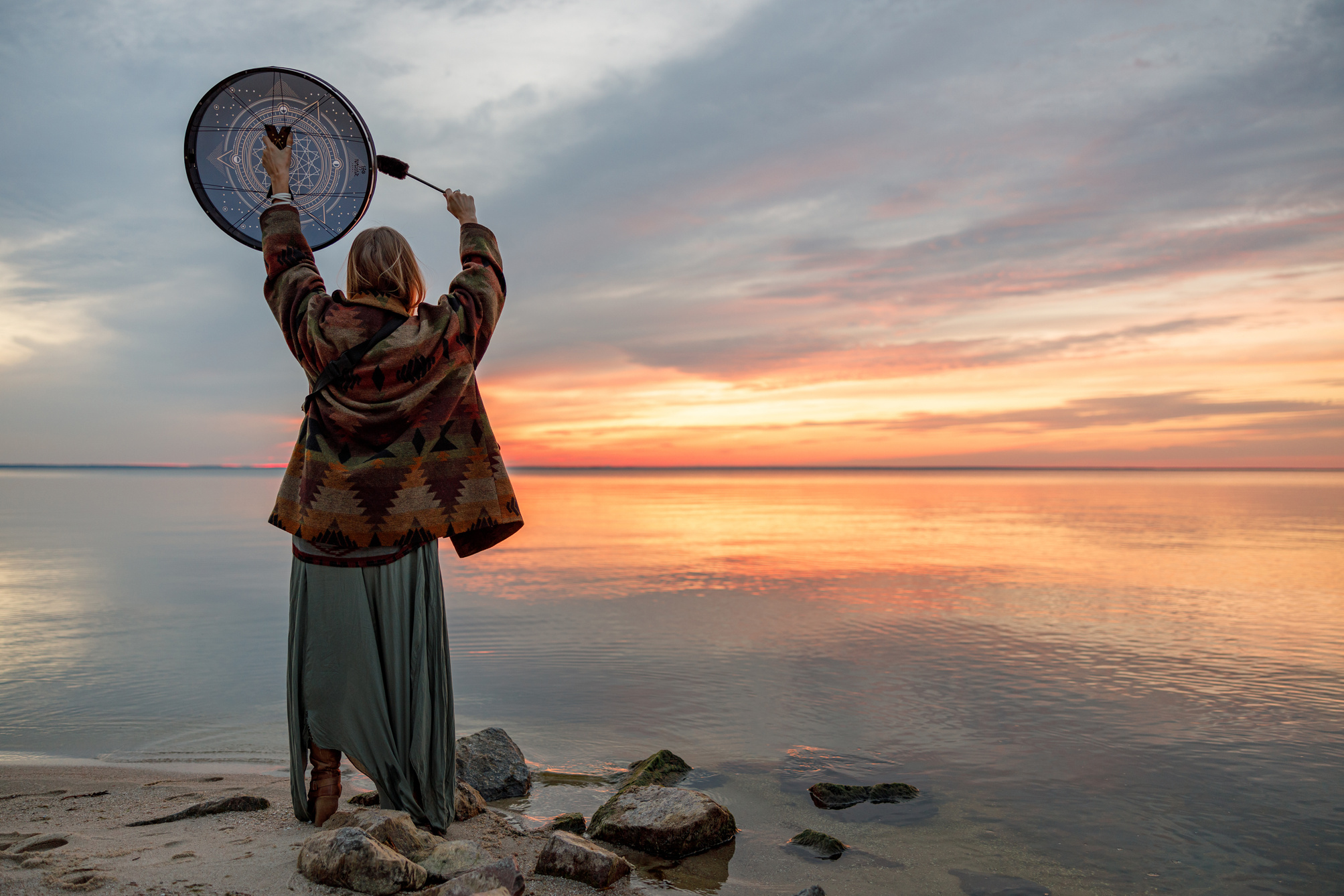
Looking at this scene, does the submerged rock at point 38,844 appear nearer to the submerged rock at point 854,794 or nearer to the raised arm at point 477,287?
the raised arm at point 477,287

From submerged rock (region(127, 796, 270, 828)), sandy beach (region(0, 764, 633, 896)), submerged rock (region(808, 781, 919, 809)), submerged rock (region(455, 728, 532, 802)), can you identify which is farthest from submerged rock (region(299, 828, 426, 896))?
submerged rock (region(808, 781, 919, 809))

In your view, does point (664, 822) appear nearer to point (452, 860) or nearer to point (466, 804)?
point (466, 804)

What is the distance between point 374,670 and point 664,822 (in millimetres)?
1796

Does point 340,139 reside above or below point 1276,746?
above

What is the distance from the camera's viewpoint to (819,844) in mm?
4355

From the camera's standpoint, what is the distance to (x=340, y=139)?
3688 mm

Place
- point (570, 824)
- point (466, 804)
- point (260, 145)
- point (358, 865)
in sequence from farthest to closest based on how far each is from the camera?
point (570, 824)
point (466, 804)
point (260, 145)
point (358, 865)

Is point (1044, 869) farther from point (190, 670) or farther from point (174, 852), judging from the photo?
point (190, 670)

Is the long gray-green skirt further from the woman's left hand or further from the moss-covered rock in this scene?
the moss-covered rock

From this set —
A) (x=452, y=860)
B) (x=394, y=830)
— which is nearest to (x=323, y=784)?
(x=394, y=830)

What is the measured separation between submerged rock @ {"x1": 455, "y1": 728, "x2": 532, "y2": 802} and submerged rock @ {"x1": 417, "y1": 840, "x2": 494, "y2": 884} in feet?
5.62

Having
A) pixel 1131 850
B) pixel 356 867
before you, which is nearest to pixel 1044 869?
pixel 1131 850

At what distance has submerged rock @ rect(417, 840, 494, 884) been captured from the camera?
300 centimetres

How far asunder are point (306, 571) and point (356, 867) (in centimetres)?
114
